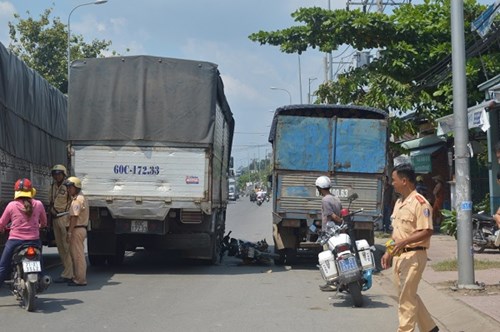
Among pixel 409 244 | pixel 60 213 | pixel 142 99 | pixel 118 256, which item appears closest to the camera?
pixel 409 244

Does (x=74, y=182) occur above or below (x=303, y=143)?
below

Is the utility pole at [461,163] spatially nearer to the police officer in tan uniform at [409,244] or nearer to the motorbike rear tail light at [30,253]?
the police officer in tan uniform at [409,244]

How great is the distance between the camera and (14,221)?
8.44 m

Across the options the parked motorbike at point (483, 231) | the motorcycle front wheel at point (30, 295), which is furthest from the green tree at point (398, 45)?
the motorcycle front wheel at point (30, 295)

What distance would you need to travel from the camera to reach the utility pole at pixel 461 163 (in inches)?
355

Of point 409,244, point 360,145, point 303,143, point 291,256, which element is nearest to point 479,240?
point 360,145

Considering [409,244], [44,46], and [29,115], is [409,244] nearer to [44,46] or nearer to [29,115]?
[29,115]

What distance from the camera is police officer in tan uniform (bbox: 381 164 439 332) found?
5.88m

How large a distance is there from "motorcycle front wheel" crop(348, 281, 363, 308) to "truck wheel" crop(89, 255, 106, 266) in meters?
5.52

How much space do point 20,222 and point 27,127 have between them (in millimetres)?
3589

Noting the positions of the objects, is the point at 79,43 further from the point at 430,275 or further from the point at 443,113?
the point at 430,275

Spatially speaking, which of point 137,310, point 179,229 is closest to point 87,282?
point 179,229

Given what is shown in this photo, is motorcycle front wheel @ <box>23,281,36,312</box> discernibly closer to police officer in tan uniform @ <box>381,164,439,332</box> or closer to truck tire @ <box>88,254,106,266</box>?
truck tire @ <box>88,254,106,266</box>

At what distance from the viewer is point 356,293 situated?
28.2ft
